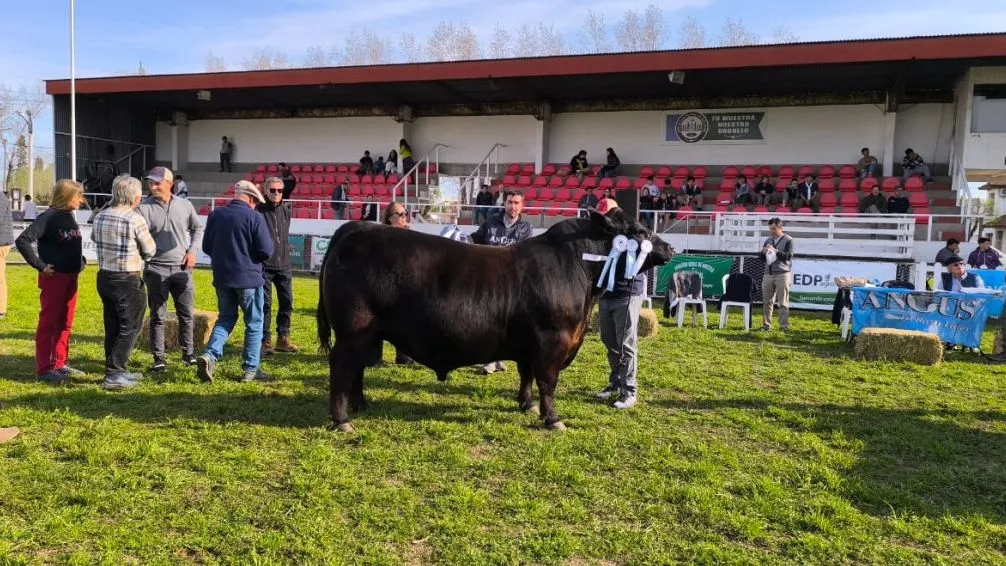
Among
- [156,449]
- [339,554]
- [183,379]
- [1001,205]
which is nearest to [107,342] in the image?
[183,379]

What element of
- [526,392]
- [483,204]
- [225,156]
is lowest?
[526,392]

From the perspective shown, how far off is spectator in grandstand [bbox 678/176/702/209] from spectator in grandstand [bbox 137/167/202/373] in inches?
593

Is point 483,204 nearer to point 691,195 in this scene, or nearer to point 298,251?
point 298,251

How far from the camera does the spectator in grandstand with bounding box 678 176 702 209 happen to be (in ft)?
62.4

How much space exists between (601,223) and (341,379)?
2.17m

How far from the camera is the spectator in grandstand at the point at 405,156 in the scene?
24.8m

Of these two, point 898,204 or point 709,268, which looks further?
point 898,204

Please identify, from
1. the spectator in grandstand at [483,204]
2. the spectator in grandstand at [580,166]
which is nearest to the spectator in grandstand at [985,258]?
the spectator in grandstand at [483,204]

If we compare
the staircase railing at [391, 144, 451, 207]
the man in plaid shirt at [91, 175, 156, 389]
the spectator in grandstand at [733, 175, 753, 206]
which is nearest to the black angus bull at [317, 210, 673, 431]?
the man in plaid shirt at [91, 175, 156, 389]

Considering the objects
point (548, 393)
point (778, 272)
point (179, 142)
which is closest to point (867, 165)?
point (778, 272)

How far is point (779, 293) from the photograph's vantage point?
10469mm

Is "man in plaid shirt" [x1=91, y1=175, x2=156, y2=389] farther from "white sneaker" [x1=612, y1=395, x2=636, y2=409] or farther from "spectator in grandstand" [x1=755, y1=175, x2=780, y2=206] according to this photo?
"spectator in grandstand" [x1=755, y1=175, x2=780, y2=206]

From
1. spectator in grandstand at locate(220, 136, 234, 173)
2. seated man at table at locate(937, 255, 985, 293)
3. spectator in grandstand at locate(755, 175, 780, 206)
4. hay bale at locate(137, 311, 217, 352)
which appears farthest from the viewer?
spectator in grandstand at locate(220, 136, 234, 173)

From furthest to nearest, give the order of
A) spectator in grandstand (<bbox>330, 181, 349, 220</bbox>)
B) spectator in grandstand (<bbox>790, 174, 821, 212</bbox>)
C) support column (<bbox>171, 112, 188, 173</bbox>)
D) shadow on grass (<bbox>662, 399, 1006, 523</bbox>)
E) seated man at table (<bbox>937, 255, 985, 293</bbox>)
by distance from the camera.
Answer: support column (<bbox>171, 112, 188, 173</bbox>) → spectator in grandstand (<bbox>330, 181, 349, 220</bbox>) → spectator in grandstand (<bbox>790, 174, 821, 212</bbox>) → seated man at table (<bbox>937, 255, 985, 293</bbox>) → shadow on grass (<bbox>662, 399, 1006, 523</bbox>)
